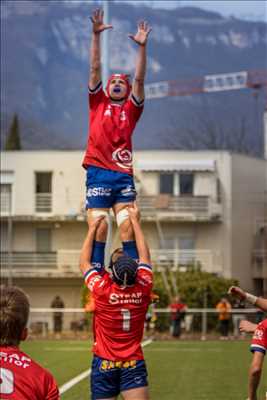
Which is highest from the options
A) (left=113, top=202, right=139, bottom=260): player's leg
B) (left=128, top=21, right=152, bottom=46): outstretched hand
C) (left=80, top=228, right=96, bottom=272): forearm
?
(left=128, top=21, right=152, bottom=46): outstretched hand

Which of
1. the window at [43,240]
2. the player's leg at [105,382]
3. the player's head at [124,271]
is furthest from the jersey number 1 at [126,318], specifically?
the window at [43,240]

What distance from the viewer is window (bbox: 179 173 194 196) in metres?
53.8

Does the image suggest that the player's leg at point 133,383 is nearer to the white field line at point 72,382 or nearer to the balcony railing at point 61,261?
the white field line at point 72,382

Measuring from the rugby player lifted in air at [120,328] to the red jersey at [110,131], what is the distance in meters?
1.98

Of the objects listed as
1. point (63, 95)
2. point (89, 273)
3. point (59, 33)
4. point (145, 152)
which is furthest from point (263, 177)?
point (89, 273)

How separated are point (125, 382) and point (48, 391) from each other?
2.34 m

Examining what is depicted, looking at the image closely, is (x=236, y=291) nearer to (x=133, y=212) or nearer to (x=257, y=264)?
(x=133, y=212)

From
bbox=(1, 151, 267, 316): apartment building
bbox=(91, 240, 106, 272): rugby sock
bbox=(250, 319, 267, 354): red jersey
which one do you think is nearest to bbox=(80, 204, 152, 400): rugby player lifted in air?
bbox=(91, 240, 106, 272): rugby sock

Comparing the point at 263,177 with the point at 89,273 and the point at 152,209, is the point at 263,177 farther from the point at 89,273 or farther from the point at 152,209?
the point at 89,273

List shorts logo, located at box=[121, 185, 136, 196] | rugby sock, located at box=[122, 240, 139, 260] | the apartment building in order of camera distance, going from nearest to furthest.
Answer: rugby sock, located at box=[122, 240, 139, 260], shorts logo, located at box=[121, 185, 136, 196], the apartment building

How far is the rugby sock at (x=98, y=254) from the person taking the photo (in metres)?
9.82

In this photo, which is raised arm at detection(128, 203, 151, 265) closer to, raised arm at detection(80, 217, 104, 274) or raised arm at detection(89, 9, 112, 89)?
raised arm at detection(80, 217, 104, 274)

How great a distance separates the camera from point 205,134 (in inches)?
3083

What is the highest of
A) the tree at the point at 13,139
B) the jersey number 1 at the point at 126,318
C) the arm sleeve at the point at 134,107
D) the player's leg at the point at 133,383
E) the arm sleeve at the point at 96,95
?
the tree at the point at 13,139
